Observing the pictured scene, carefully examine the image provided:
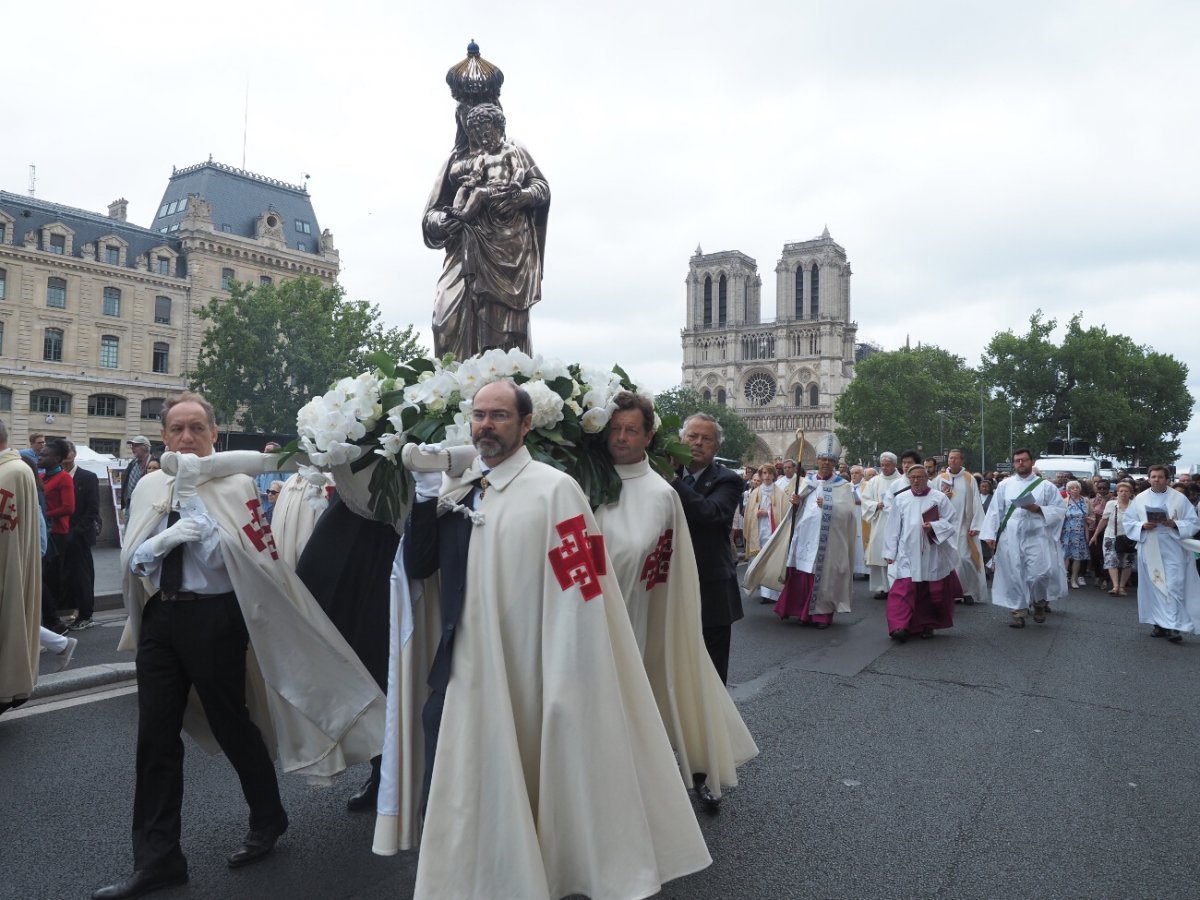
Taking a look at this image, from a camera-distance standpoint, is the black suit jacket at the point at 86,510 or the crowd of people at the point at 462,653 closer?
the crowd of people at the point at 462,653

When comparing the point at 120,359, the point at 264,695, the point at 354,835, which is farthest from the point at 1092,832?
the point at 120,359

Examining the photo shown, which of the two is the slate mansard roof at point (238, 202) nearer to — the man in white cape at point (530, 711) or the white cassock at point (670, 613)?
the white cassock at point (670, 613)

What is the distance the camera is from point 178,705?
3758 millimetres

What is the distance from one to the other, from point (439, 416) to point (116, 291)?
58.9 meters

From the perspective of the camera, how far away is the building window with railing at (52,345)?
52125 mm

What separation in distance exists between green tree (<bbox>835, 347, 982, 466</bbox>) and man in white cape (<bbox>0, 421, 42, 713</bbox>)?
82.2 m

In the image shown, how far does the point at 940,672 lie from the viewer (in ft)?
26.5

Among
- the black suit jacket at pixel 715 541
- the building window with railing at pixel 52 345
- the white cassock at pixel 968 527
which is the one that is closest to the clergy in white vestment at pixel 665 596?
the black suit jacket at pixel 715 541

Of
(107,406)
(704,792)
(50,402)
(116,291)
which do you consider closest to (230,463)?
(704,792)

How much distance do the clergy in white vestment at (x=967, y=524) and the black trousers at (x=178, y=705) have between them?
35.9 feet

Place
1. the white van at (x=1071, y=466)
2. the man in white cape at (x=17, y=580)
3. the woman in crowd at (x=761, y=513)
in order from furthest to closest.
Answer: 1. the white van at (x=1071, y=466)
2. the woman in crowd at (x=761, y=513)
3. the man in white cape at (x=17, y=580)

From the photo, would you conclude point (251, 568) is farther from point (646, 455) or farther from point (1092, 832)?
point (1092, 832)

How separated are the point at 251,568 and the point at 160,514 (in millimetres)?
446

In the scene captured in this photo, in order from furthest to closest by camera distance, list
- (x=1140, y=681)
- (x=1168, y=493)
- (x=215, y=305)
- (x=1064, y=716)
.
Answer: (x=215, y=305), (x=1168, y=493), (x=1140, y=681), (x=1064, y=716)
